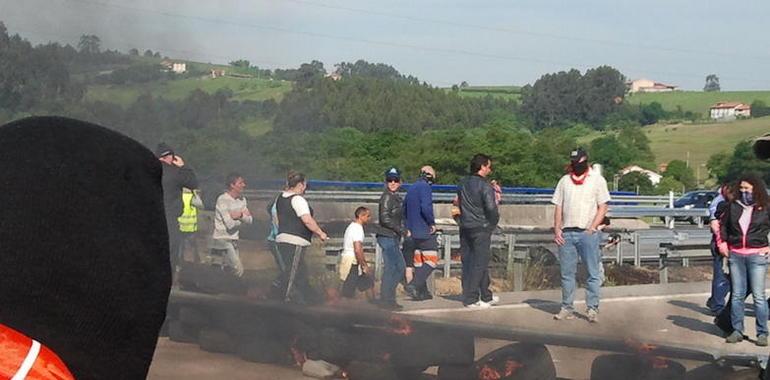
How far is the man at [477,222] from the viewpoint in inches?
447

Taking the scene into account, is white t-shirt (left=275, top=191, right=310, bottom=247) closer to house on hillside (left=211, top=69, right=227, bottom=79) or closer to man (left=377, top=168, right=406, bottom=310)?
man (left=377, top=168, right=406, bottom=310)


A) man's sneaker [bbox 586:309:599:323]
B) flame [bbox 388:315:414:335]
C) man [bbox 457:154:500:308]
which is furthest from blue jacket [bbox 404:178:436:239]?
flame [bbox 388:315:414:335]

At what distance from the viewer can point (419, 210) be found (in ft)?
38.9

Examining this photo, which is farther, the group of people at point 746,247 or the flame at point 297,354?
the group of people at point 746,247

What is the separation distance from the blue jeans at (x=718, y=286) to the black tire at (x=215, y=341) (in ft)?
18.6

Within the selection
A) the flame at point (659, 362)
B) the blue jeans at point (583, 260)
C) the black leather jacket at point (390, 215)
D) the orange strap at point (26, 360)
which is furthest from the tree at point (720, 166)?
the orange strap at point (26, 360)

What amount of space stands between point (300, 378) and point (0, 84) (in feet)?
10.2

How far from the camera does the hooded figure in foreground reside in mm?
1119

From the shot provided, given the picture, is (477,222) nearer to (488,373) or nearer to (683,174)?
(488,373)

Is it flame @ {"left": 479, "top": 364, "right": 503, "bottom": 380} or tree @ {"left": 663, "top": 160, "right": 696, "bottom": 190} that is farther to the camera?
tree @ {"left": 663, "top": 160, "right": 696, "bottom": 190}

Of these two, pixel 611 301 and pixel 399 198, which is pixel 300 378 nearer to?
pixel 399 198

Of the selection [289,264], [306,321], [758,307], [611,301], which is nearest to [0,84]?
[306,321]

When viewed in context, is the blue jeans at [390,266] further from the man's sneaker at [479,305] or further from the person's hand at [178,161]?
the person's hand at [178,161]

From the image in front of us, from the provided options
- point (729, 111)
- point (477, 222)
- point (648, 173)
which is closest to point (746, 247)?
point (477, 222)
